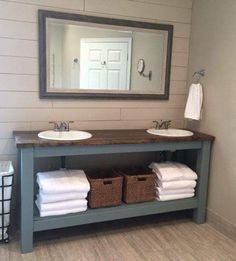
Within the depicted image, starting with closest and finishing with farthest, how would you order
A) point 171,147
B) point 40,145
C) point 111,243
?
point 40,145, point 111,243, point 171,147

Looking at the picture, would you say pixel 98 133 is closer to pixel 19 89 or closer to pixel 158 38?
pixel 19 89

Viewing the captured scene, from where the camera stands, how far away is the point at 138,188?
8.42ft

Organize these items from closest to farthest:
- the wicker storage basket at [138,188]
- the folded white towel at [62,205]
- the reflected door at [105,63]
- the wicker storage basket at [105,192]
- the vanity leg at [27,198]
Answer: the vanity leg at [27,198], the folded white towel at [62,205], the wicker storage basket at [105,192], the wicker storage basket at [138,188], the reflected door at [105,63]

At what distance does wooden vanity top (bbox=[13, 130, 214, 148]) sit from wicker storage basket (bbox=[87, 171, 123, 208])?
1.07ft

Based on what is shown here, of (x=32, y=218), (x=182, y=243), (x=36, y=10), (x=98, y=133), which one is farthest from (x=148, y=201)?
(x=36, y=10)

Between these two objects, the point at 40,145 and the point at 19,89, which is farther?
the point at 19,89

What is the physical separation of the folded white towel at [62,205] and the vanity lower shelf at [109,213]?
0.21 feet

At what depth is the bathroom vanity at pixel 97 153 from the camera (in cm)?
219

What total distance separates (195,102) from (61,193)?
1431 millimetres

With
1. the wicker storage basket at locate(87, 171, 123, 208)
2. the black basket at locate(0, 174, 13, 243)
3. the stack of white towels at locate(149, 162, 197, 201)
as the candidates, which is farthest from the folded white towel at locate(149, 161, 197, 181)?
the black basket at locate(0, 174, 13, 243)

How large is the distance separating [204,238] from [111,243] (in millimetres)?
773

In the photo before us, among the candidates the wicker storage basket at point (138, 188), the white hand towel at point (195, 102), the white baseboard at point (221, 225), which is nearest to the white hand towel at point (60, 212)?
the wicker storage basket at point (138, 188)

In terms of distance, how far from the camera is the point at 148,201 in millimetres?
2619

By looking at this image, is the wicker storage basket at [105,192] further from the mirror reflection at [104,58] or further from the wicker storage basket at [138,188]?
the mirror reflection at [104,58]
